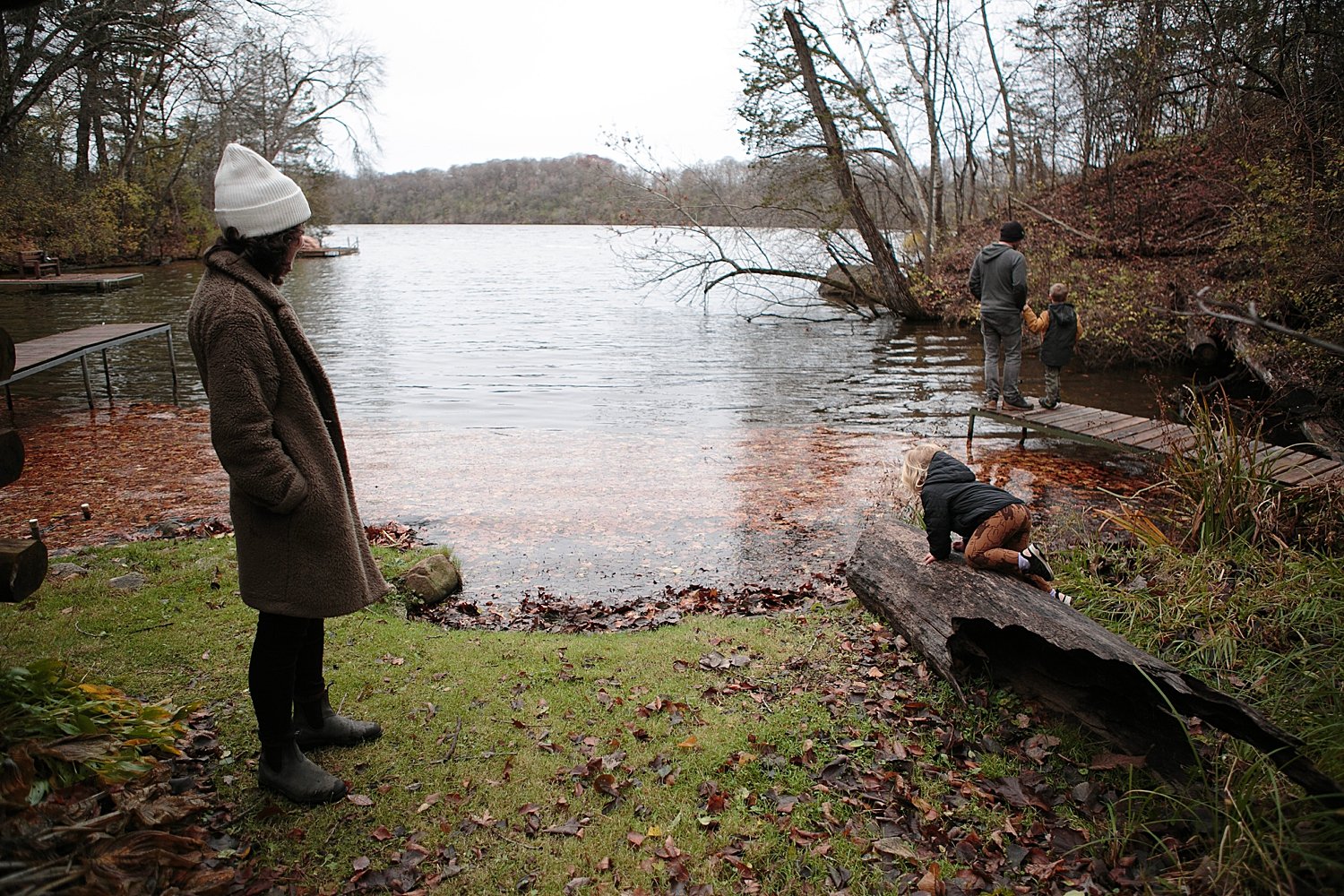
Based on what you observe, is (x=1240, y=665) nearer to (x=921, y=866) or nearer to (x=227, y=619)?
(x=921, y=866)

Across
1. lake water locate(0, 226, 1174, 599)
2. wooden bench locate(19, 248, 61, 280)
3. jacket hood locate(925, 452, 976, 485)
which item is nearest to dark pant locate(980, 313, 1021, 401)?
lake water locate(0, 226, 1174, 599)

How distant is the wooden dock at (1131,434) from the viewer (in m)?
6.99

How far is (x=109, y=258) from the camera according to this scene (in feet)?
129

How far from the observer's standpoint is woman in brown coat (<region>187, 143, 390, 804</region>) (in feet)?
9.97

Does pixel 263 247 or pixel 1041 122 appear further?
pixel 1041 122

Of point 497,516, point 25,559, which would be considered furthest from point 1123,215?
point 25,559

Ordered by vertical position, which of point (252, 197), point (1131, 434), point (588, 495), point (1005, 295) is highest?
point (252, 197)

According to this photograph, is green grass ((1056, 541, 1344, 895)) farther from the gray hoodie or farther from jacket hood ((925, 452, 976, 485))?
the gray hoodie

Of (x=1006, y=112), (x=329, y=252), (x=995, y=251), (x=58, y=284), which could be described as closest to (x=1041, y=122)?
(x=1006, y=112)

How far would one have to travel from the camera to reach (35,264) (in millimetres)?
30516

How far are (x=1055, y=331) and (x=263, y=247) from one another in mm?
9551

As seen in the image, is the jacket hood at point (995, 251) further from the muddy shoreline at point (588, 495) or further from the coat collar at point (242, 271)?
the coat collar at point (242, 271)

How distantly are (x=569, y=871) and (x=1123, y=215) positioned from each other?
21.5 m

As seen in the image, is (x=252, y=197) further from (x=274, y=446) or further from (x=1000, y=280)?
(x=1000, y=280)
